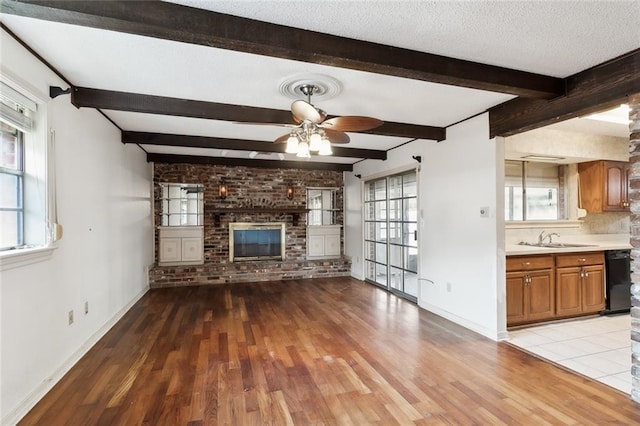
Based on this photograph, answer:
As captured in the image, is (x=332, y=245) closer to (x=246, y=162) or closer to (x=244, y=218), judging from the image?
(x=244, y=218)

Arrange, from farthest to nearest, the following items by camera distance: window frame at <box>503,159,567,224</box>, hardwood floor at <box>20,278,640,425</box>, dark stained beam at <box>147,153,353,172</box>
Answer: dark stained beam at <box>147,153,353,172</box>, window frame at <box>503,159,567,224</box>, hardwood floor at <box>20,278,640,425</box>

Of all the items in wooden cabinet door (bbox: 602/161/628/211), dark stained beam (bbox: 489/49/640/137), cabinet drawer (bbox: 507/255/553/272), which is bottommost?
cabinet drawer (bbox: 507/255/553/272)

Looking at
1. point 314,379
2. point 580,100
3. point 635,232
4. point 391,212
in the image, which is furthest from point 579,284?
point 314,379

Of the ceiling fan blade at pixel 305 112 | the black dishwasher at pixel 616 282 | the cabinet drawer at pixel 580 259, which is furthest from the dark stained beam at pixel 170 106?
the black dishwasher at pixel 616 282

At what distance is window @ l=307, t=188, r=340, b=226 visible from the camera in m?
7.04

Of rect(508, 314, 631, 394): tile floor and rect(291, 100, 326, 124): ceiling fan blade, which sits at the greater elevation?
rect(291, 100, 326, 124): ceiling fan blade

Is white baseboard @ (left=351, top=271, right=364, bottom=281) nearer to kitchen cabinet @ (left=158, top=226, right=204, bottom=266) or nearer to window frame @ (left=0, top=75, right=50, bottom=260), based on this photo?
kitchen cabinet @ (left=158, top=226, right=204, bottom=266)

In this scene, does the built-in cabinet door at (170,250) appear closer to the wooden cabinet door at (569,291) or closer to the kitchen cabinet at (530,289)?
the kitchen cabinet at (530,289)

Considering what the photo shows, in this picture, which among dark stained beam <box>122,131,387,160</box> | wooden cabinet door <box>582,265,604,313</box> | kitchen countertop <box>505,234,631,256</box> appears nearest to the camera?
kitchen countertop <box>505,234,631,256</box>

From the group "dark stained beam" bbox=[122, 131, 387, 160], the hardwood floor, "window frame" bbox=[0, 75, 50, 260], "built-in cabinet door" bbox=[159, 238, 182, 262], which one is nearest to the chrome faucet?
the hardwood floor

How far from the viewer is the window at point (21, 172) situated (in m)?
2.01

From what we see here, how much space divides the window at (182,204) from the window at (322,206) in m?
2.34

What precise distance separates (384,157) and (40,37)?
457 cm

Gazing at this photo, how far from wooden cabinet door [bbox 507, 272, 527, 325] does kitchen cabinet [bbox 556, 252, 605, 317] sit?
0.56 m
